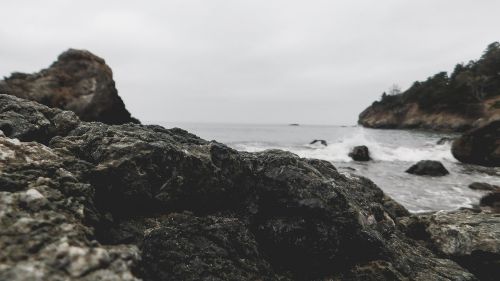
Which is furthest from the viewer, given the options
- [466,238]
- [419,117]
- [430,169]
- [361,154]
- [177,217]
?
[419,117]

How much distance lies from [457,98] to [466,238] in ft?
268

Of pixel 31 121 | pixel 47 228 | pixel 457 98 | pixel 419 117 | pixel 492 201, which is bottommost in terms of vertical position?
pixel 492 201

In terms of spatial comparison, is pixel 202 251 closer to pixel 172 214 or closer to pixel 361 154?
pixel 172 214

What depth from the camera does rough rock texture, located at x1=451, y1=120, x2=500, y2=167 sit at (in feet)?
75.4

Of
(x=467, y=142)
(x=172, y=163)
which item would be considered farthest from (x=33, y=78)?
(x=467, y=142)

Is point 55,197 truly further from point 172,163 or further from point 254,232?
point 254,232

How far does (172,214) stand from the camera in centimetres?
392

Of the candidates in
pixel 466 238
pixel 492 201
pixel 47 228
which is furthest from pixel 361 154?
pixel 47 228

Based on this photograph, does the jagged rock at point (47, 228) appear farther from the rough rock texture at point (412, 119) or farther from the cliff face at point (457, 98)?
the cliff face at point (457, 98)

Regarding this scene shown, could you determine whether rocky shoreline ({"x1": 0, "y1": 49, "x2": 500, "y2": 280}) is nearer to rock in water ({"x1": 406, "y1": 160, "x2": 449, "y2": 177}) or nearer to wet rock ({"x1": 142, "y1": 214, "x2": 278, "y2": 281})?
wet rock ({"x1": 142, "y1": 214, "x2": 278, "y2": 281})

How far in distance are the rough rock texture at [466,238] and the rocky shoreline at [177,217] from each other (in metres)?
0.02

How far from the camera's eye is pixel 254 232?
4.44m

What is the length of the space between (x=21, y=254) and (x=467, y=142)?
29.1 m

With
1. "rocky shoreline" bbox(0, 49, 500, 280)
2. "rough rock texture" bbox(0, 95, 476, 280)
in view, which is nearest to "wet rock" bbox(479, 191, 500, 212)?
"rocky shoreline" bbox(0, 49, 500, 280)
